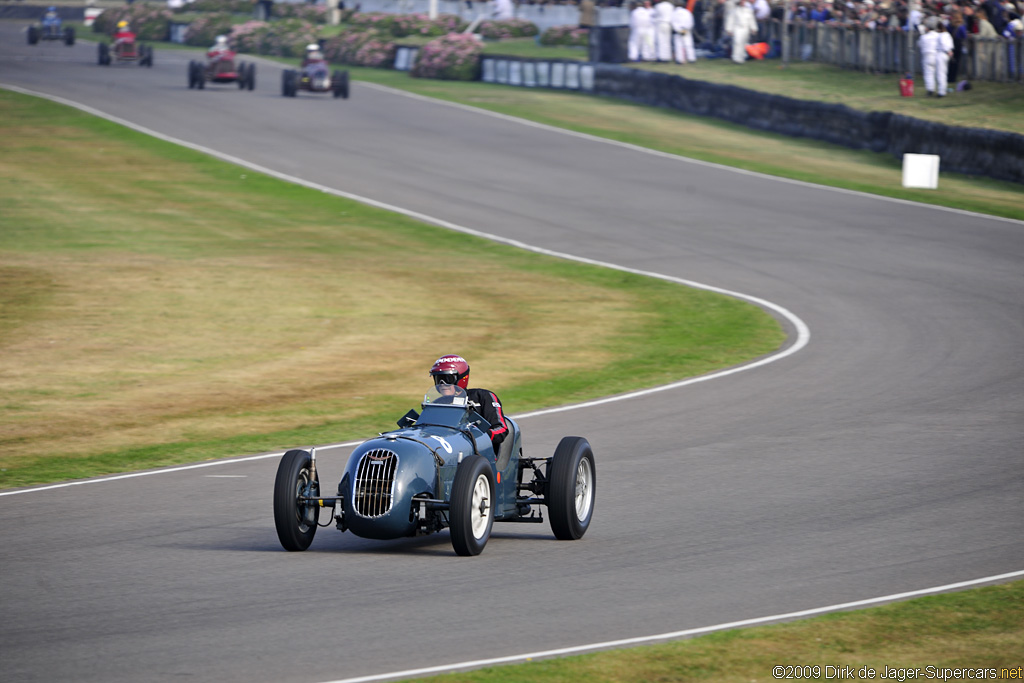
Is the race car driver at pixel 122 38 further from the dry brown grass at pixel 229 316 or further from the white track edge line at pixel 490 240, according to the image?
the dry brown grass at pixel 229 316

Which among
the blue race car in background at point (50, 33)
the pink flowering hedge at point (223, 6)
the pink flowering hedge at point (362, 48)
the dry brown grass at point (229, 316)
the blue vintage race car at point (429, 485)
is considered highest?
the pink flowering hedge at point (223, 6)


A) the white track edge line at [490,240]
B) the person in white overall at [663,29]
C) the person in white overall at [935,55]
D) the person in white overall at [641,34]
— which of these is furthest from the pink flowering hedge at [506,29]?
the person in white overall at [935,55]

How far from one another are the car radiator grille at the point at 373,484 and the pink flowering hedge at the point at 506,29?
56.0m

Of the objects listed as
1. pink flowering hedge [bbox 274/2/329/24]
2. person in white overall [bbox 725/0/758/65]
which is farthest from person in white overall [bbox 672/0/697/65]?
pink flowering hedge [bbox 274/2/329/24]

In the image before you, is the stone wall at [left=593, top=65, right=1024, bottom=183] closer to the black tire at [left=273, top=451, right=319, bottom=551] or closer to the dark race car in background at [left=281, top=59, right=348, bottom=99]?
the dark race car in background at [left=281, top=59, right=348, bottom=99]

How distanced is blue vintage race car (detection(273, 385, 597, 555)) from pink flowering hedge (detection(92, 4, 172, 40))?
70076 millimetres

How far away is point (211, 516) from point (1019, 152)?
85.2 ft

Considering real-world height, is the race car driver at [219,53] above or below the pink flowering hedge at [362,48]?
below

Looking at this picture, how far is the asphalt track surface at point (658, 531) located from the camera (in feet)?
24.9

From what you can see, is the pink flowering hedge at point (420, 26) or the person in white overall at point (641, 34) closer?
the person in white overall at point (641, 34)

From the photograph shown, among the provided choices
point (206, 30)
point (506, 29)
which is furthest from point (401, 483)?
point (206, 30)

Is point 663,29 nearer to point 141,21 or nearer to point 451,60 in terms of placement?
point 451,60

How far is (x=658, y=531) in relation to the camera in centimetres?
1005

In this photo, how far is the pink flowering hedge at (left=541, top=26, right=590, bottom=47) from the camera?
58.9 meters
